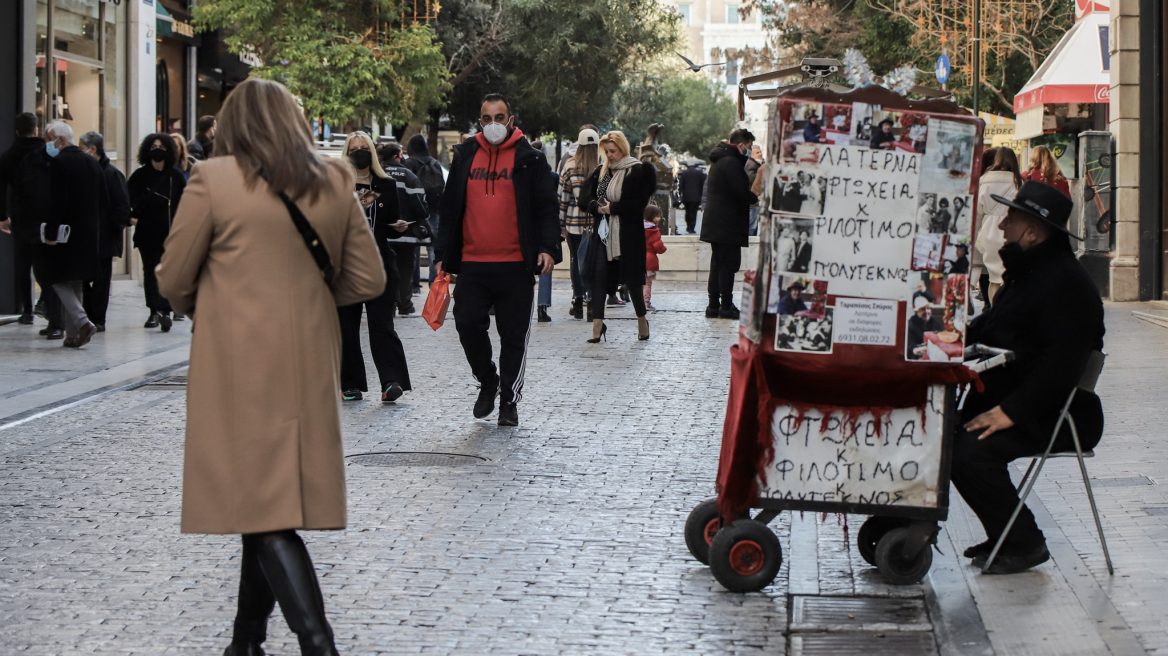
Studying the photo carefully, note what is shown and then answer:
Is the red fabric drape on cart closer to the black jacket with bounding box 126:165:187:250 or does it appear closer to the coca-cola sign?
the black jacket with bounding box 126:165:187:250

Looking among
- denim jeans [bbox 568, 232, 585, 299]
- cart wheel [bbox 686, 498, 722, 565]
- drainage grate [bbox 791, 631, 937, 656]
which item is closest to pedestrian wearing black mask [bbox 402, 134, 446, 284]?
denim jeans [bbox 568, 232, 585, 299]

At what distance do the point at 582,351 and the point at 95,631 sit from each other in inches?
309

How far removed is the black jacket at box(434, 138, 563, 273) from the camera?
825cm

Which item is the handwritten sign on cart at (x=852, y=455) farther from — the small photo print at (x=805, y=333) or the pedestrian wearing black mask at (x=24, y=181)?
the pedestrian wearing black mask at (x=24, y=181)

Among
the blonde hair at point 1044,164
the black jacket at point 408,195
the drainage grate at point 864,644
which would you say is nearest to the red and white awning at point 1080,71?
the blonde hair at point 1044,164

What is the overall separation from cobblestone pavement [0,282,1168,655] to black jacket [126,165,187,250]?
473 centimetres

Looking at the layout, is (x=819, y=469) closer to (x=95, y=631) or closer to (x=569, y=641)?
(x=569, y=641)

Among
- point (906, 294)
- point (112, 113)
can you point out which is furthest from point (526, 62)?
point (906, 294)

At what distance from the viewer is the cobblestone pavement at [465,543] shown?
456 cm

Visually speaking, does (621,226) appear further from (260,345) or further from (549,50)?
(549,50)

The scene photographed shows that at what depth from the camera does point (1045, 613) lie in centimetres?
467

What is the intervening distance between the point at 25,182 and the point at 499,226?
655 cm

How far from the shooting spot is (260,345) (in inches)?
149

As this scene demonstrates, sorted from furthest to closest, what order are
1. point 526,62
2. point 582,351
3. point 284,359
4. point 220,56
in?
point 526,62 → point 220,56 → point 582,351 → point 284,359
